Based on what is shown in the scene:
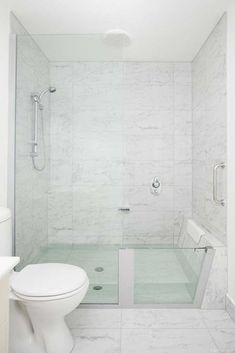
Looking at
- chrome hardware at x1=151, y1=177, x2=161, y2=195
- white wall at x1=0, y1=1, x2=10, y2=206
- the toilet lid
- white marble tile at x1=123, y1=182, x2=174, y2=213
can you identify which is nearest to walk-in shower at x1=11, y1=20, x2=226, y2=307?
white wall at x1=0, y1=1, x2=10, y2=206

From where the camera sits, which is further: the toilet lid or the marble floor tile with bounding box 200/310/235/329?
the marble floor tile with bounding box 200/310/235/329

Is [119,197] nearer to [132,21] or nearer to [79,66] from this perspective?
[79,66]

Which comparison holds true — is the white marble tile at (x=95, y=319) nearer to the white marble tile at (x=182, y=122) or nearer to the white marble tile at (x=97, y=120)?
the white marble tile at (x=97, y=120)

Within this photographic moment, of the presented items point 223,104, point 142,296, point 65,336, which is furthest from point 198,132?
point 65,336

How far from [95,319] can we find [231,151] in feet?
5.22

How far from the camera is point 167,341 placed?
160 cm

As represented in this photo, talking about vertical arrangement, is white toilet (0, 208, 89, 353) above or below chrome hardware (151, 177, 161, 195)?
below

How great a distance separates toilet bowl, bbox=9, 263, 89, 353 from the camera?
52.9 inches

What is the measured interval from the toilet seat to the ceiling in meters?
1.63

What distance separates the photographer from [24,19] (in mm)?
2100

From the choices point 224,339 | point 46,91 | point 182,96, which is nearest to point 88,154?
point 46,91

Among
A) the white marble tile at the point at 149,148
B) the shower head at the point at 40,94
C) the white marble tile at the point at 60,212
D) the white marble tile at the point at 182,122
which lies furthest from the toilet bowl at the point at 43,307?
the white marble tile at the point at 182,122

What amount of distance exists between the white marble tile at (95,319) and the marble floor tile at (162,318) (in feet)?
0.21

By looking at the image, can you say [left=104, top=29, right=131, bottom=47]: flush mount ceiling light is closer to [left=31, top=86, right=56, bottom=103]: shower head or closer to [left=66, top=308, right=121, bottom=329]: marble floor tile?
[left=31, top=86, right=56, bottom=103]: shower head
